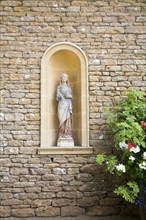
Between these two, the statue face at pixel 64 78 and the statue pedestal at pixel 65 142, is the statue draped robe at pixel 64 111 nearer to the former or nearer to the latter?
the statue pedestal at pixel 65 142

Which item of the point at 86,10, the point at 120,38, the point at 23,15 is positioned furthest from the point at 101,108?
the point at 23,15

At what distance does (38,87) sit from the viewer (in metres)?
4.47

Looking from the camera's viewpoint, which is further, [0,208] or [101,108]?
[101,108]

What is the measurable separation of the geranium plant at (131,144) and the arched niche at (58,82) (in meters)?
0.59

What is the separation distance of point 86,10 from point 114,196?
11.2ft

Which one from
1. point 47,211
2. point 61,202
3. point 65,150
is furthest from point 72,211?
point 65,150

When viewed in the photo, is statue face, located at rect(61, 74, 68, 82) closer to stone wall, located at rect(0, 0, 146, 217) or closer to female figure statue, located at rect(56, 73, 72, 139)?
female figure statue, located at rect(56, 73, 72, 139)

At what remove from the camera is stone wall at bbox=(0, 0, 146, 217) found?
4262 millimetres

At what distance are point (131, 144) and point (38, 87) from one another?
1.92 meters

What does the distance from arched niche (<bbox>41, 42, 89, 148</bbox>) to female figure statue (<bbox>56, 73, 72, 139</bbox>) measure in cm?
20

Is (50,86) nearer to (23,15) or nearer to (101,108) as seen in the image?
(101,108)

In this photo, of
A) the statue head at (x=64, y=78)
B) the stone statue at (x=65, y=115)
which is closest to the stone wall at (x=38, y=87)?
the stone statue at (x=65, y=115)

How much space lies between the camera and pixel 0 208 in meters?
4.20

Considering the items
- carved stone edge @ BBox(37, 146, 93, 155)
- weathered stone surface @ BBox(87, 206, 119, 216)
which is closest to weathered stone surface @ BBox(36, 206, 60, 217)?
weathered stone surface @ BBox(87, 206, 119, 216)
